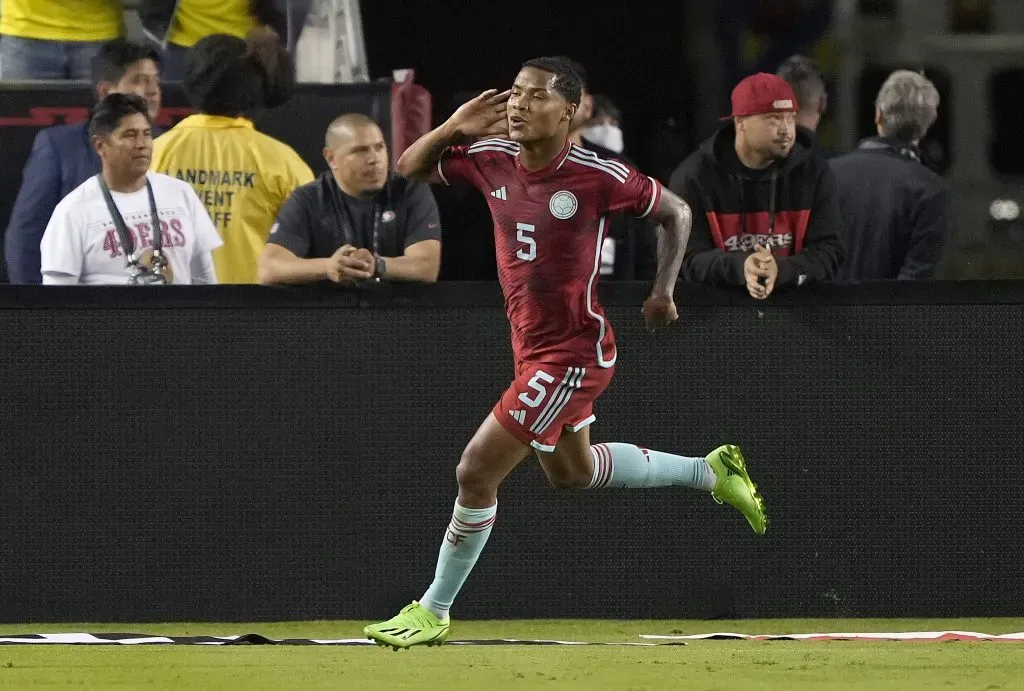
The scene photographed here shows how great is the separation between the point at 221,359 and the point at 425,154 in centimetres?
144

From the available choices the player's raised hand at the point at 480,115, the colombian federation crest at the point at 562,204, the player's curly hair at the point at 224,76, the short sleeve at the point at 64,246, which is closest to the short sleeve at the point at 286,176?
the player's curly hair at the point at 224,76

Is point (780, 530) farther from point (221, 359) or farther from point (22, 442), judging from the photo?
point (22, 442)

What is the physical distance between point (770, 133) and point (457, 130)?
5.56 ft

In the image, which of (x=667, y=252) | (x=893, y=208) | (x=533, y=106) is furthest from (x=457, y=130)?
(x=893, y=208)

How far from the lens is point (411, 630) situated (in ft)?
24.1

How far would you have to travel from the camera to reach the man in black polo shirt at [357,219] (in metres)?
8.26

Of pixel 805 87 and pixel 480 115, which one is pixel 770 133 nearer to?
pixel 805 87

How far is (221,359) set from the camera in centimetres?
827

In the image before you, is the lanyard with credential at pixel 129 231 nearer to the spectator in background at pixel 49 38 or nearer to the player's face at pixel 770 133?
the spectator in background at pixel 49 38

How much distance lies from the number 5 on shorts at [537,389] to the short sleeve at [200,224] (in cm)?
196

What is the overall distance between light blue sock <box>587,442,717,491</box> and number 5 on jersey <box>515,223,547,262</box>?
0.61 metres

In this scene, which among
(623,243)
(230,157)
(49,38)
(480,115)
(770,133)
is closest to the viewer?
(480,115)

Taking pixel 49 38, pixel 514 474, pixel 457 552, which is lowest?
pixel 457 552

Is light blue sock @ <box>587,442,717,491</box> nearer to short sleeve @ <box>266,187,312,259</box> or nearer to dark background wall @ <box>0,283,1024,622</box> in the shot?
dark background wall @ <box>0,283,1024,622</box>
